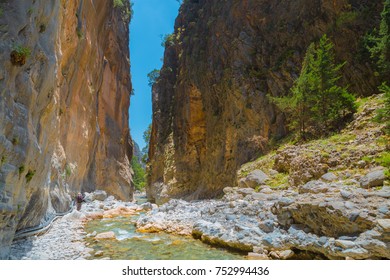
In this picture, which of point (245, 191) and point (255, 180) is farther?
point (255, 180)

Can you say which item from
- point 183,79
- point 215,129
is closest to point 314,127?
point 215,129

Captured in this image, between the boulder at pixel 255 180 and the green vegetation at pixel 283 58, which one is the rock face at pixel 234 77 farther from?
the boulder at pixel 255 180

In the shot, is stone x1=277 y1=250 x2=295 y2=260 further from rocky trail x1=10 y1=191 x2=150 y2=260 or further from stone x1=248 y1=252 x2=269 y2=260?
rocky trail x1=10 y1=191 x2=150 y2=260

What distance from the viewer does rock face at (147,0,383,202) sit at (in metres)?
18.7

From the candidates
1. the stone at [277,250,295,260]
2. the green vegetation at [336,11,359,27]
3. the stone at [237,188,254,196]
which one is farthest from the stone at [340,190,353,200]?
the green vegetation at [336,11,359,27]

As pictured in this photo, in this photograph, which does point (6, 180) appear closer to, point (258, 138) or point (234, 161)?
point (258, 138)

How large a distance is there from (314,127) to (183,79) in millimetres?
22199

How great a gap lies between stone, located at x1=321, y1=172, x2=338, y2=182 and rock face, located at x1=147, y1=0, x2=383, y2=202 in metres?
9.44

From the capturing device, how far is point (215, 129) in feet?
89.0

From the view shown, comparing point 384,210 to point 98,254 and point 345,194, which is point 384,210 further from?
point 98,254

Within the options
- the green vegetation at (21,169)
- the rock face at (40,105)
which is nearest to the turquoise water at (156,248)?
the rock face at (40,105)

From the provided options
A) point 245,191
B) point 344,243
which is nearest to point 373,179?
point 344,243

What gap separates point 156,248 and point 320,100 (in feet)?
40.5

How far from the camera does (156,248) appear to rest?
8.22 meters
